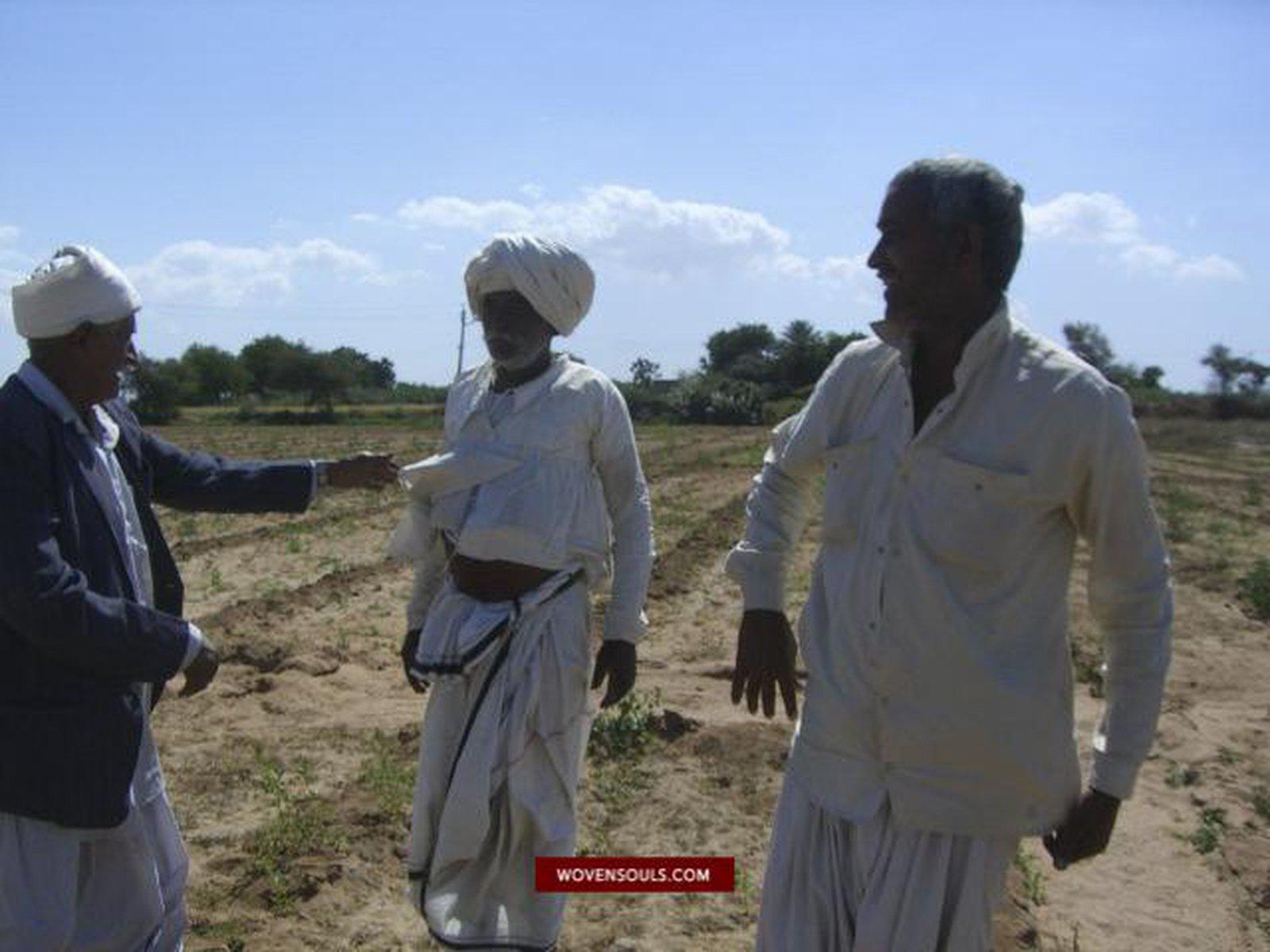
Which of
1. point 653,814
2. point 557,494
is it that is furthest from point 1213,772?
point 557,494

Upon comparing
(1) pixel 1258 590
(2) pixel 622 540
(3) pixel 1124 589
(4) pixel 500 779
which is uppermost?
(3) pixel 1124 589

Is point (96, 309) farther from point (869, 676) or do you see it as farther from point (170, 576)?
point (869, 676)

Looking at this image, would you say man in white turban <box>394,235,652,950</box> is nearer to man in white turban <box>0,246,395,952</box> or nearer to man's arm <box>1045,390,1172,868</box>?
man in white turban <box>0,246,395,952</box>

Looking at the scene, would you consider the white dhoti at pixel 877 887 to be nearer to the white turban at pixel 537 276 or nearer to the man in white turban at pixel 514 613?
the man in white turban at pixel 514 613

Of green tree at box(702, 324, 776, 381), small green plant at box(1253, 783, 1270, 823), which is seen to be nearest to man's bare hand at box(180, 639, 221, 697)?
small green plant at box(1253, 783, 1270, 823)

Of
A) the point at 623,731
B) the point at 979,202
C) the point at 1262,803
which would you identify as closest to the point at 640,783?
the point at 623,731

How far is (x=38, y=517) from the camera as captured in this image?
8.32ft

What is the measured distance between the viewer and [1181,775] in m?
5.96

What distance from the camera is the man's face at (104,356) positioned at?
9.09ft

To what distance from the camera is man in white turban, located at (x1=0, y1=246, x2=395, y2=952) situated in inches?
100.0

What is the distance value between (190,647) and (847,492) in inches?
55.7

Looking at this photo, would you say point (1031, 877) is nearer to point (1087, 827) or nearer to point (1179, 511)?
point (1087, 827)

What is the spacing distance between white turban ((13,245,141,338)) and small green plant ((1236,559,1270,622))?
30.2ft

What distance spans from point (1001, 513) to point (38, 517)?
72.9 inches
